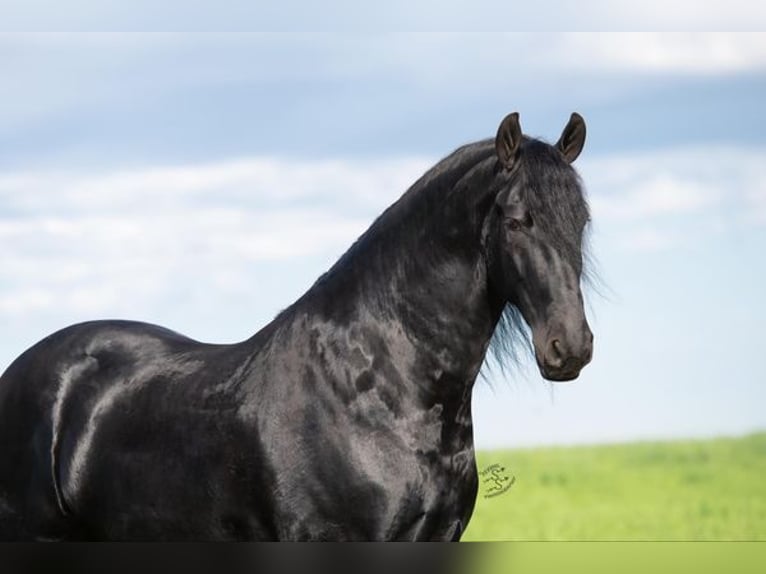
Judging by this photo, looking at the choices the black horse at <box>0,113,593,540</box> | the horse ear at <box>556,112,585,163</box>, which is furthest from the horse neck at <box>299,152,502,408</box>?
the horse ear at <box>556,112,585,163</box>

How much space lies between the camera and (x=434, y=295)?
13.7 ft

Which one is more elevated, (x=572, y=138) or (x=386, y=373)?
(x=572, y=138)

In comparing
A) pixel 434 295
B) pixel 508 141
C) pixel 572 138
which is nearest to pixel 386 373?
pixel 434 295

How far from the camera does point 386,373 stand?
4.16 meters

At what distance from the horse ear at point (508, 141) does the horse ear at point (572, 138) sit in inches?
12.0

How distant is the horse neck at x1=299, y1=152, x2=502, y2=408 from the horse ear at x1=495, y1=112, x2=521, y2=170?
0.33 ft

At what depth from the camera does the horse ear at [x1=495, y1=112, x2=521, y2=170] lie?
404cm

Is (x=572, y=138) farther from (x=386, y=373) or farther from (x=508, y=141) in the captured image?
(x=386, y=373)

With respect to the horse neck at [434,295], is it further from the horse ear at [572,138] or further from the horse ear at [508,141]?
the horse ear at [572,138]

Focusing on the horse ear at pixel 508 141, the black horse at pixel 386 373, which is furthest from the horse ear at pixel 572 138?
the horse ear at pixel 508 141

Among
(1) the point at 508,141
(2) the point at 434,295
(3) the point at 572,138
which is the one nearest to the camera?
(1) the point at 508,141

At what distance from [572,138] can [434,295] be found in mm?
802

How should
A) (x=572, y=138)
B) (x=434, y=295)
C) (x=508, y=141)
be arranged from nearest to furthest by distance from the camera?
(x=508, y=141) < (x=434, y=295) < (x=572, y=138)

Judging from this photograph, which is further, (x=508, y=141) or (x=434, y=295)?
(x=434, y=295)
